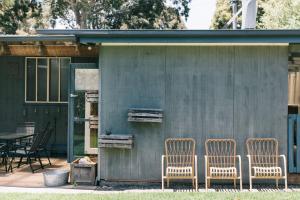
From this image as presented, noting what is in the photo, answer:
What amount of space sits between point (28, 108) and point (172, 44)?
5.09 meters

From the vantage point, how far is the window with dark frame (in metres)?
11.2

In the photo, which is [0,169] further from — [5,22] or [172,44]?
[5,22]

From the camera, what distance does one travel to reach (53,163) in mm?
9969

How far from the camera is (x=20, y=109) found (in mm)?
11242

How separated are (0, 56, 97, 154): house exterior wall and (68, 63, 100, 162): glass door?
266 cm

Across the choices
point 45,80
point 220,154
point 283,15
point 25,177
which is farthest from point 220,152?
point 283,15

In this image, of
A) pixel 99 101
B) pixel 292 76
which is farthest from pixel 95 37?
pixel 292 76

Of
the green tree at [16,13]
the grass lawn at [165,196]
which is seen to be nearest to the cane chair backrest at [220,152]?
the grass lawn at [165,196]

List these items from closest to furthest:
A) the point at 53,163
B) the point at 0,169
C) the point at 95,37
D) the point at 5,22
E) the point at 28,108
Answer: the point at 95,37 → the point at 0,169 → the point at 53,163 → the point at 28,108 → the point at 5,22

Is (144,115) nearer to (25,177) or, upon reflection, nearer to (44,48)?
(25,177)

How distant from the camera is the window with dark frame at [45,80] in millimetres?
11227

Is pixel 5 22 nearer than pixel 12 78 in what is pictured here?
No

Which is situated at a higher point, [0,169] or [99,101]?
[99,101]

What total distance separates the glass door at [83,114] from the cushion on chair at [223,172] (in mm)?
2393
